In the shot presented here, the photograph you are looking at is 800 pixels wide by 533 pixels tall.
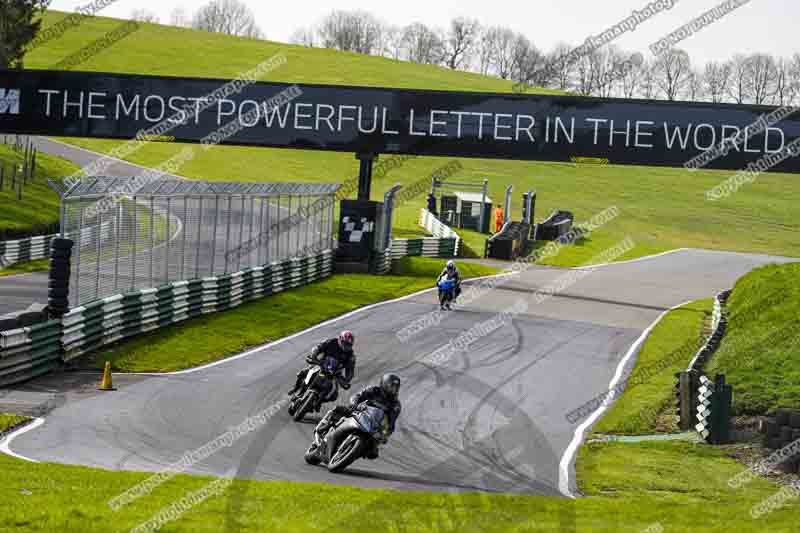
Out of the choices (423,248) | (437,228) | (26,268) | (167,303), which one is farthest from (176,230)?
(437,228)

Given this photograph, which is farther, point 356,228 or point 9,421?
point 356,228

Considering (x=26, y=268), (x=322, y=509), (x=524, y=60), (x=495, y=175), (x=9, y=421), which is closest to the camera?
(x=322, y=509)

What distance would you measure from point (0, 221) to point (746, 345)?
93.8 feet

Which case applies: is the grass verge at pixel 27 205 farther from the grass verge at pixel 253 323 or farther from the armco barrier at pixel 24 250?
the grass verge at pixel 253 323

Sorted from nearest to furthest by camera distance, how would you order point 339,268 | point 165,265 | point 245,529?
point 245,529 → point 165,265 → point 339,268

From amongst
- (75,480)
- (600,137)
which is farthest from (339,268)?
(75,480)

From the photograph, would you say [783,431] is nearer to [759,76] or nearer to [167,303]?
[167,303]

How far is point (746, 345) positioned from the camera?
25.0 m

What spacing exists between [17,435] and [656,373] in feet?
44.1

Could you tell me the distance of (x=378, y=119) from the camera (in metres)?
31.1

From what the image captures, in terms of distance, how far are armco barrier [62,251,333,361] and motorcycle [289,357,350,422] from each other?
5398mm

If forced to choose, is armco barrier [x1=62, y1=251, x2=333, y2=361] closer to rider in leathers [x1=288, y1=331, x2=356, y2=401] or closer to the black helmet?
rider in leathers [x1=288, y1=331, x2=356, y2=401]

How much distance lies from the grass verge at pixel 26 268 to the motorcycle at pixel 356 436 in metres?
22.3

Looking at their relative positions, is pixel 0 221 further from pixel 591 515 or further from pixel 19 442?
pixel 591 515
